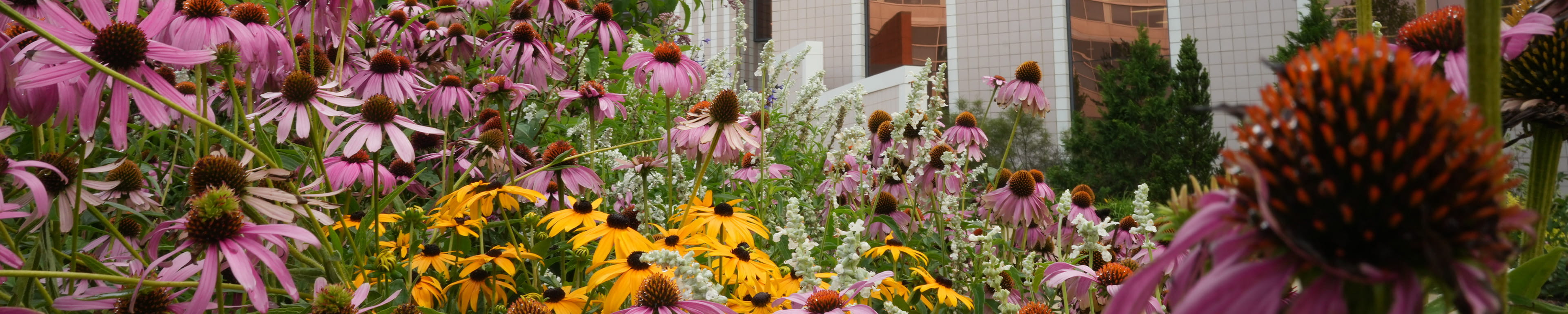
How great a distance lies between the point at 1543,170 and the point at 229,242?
1.02 meters

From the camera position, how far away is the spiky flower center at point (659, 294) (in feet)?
2.75

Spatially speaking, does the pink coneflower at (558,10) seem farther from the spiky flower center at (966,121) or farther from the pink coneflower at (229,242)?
the pink coneflower at (229,242)

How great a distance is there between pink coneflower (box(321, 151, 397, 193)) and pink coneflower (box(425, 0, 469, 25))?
109 centimetres

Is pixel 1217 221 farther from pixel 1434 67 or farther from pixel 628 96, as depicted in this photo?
pixel 628 96

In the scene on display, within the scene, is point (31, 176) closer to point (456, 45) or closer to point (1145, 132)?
point (456, 45)

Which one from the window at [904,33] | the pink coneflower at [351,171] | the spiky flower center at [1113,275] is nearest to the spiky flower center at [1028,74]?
the spiky flower center at [1113,275]

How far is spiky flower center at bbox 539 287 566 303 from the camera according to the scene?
3.44 ft

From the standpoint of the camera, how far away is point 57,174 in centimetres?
80

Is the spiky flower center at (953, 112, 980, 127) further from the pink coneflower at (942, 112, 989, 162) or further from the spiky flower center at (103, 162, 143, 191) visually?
the spiky flower center at (103, 162, 143, 191)

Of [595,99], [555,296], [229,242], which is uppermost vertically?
[595,99]

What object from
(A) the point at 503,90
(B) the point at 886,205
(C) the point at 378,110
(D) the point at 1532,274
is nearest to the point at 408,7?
(A) the point at 503,90

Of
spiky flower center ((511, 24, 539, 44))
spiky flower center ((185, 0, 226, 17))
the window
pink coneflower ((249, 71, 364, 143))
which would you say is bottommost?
pink coneflower ((249, 71, 364, 143))

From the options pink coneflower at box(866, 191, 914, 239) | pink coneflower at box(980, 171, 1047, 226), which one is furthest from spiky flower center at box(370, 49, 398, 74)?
pink coneflower at box(980, 171, 1047, 226)

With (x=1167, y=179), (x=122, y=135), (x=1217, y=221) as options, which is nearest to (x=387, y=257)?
(x=122, y=135)
